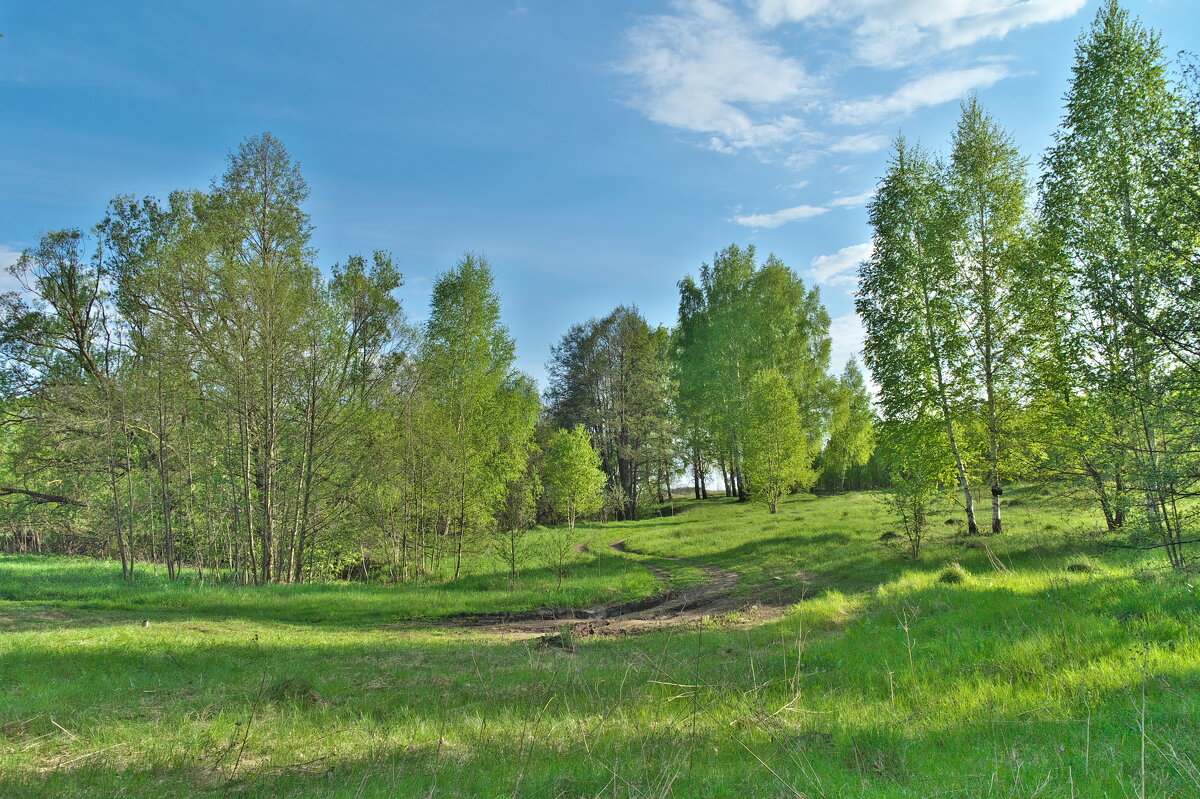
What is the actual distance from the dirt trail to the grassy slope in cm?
155

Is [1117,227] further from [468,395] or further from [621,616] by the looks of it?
[468,395]

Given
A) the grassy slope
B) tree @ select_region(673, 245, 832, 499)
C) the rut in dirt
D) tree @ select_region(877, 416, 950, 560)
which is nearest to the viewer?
the grassy slope

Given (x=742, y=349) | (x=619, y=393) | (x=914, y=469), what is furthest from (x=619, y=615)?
(x=619, y=393)

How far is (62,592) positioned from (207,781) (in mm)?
16626

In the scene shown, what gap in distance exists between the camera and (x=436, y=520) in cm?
2266

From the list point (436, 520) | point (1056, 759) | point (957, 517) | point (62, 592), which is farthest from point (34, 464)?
point (957, 517)

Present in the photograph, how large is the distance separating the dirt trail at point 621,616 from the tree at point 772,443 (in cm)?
1566

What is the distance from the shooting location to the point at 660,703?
552 cm

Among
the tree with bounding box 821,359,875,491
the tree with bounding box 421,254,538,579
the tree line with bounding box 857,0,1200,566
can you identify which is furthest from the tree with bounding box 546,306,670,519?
the tree line with bounding box 857,0,1200,566

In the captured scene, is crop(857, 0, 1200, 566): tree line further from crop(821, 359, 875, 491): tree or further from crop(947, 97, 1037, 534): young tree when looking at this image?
crop(821, 359, 875, 491): tree

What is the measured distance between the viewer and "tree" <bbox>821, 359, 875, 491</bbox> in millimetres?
43750

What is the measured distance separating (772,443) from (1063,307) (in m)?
18.8

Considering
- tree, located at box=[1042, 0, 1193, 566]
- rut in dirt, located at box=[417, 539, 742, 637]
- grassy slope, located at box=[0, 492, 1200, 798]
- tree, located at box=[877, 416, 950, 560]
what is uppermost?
tree, located at box=[1042, 0, 1193, 566]

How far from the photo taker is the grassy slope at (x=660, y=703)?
370 cm
